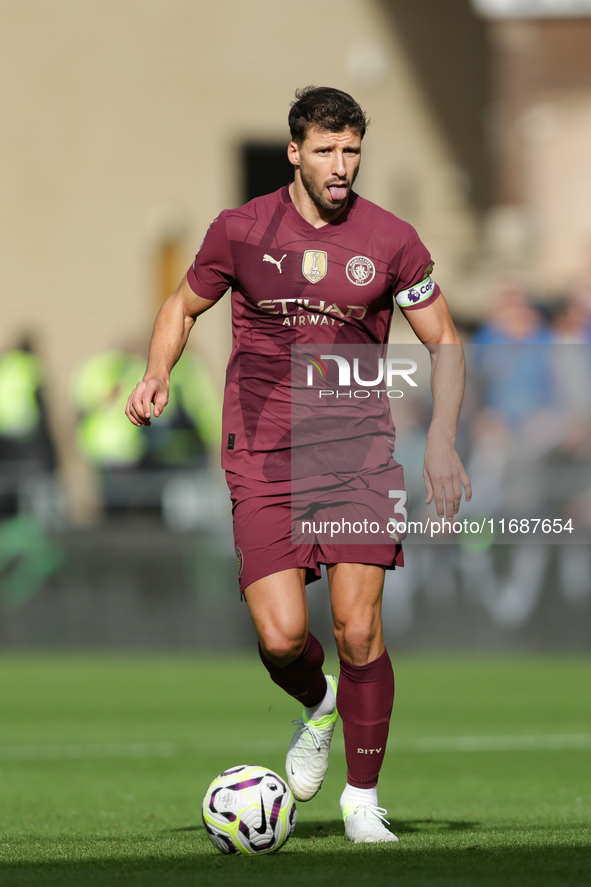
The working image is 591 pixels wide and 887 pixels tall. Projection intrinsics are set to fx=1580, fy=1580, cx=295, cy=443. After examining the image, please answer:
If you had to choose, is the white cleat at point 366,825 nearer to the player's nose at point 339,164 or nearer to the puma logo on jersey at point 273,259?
the puma logo on jersey at point 273,259

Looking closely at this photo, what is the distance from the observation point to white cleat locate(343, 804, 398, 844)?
5156mm

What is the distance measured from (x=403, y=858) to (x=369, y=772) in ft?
2.24

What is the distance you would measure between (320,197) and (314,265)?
0.23 m

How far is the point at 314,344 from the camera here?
545 cm

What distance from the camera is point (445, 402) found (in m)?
5.43

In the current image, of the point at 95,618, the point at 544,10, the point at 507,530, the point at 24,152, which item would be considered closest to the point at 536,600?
the point at 507,530

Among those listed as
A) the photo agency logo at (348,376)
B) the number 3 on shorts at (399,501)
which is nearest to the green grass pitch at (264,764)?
the number 3 on shorts at (399,501)

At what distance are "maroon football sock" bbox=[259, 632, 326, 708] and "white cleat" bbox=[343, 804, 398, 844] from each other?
518mm

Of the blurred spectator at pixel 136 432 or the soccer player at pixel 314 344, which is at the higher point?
the soccer player at pixel 314 344

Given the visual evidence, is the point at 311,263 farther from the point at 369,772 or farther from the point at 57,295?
the point at 57,295

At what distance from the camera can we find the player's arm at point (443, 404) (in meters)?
5.26

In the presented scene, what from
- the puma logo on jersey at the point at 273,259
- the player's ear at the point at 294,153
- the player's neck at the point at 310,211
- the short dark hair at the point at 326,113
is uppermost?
the short dark hair at the point at 326,113

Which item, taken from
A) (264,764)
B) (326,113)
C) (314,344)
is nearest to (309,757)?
(314,344)

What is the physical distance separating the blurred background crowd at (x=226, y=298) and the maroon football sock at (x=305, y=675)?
6001mm
